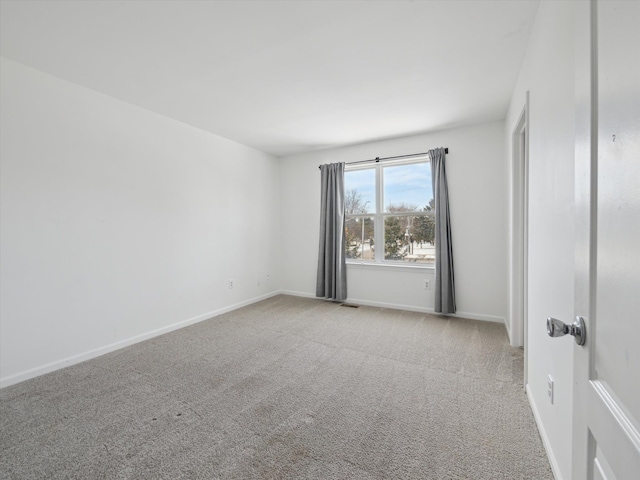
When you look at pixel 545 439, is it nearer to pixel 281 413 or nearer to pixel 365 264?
pixel 281 413

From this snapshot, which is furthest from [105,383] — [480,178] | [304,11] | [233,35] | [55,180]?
[480,178]

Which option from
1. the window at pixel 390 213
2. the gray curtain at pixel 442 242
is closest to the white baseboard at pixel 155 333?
the gray curtain at pixel 442 242

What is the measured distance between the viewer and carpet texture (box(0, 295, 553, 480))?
4.98 ft

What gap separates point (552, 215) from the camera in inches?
58.1

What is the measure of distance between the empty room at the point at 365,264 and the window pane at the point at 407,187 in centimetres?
3

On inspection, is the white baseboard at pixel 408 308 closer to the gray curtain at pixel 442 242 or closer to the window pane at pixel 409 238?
the gray curtain at pixel 442 242

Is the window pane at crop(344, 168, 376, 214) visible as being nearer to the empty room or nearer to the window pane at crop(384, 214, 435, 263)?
the empty room

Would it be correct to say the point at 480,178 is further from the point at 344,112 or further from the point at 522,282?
the point at 344,112

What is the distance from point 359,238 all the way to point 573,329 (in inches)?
162

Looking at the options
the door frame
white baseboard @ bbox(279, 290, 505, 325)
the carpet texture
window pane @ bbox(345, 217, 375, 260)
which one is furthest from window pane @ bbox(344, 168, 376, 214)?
the carpet texture

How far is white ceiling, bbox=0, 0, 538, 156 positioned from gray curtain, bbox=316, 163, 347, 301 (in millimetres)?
1393

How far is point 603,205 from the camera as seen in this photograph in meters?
0.61

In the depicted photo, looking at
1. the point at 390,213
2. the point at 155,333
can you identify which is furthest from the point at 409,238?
the point at 155,333

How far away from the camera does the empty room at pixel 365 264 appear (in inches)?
29.0
